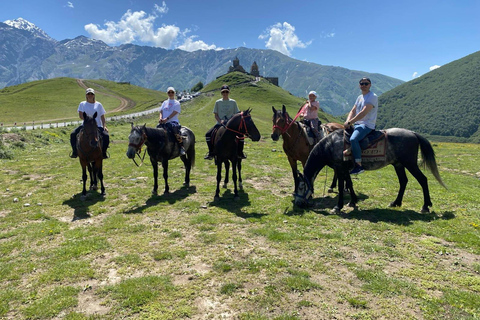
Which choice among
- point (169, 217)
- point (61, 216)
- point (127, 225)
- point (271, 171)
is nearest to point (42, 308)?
point (127, 225)

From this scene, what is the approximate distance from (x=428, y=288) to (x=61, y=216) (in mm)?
11463

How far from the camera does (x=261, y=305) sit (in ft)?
15.4

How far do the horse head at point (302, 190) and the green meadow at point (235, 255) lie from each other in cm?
35

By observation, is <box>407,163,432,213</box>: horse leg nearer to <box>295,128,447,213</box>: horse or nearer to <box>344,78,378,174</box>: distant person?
<box>295,128,447,213</box>: horse

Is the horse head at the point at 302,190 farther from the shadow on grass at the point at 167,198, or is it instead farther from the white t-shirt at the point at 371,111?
the shadow on grass at the point at 167,198

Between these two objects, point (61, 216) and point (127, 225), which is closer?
point (127, 225)

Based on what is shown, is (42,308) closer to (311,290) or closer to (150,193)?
(311,290)

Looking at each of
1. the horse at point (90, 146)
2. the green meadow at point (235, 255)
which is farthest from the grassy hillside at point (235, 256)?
the horse at point (90, 146)

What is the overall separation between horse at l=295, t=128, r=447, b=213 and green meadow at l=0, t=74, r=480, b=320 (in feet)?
2.32

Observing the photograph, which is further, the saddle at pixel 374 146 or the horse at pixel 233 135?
the horse at pixel 233 135

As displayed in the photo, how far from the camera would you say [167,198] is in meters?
11.3

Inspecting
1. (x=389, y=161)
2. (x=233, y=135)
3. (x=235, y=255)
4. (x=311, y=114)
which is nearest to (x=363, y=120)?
(x=389, y=161)

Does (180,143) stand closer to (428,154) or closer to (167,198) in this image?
(167,198)

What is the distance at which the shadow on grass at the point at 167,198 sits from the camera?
9.99m
